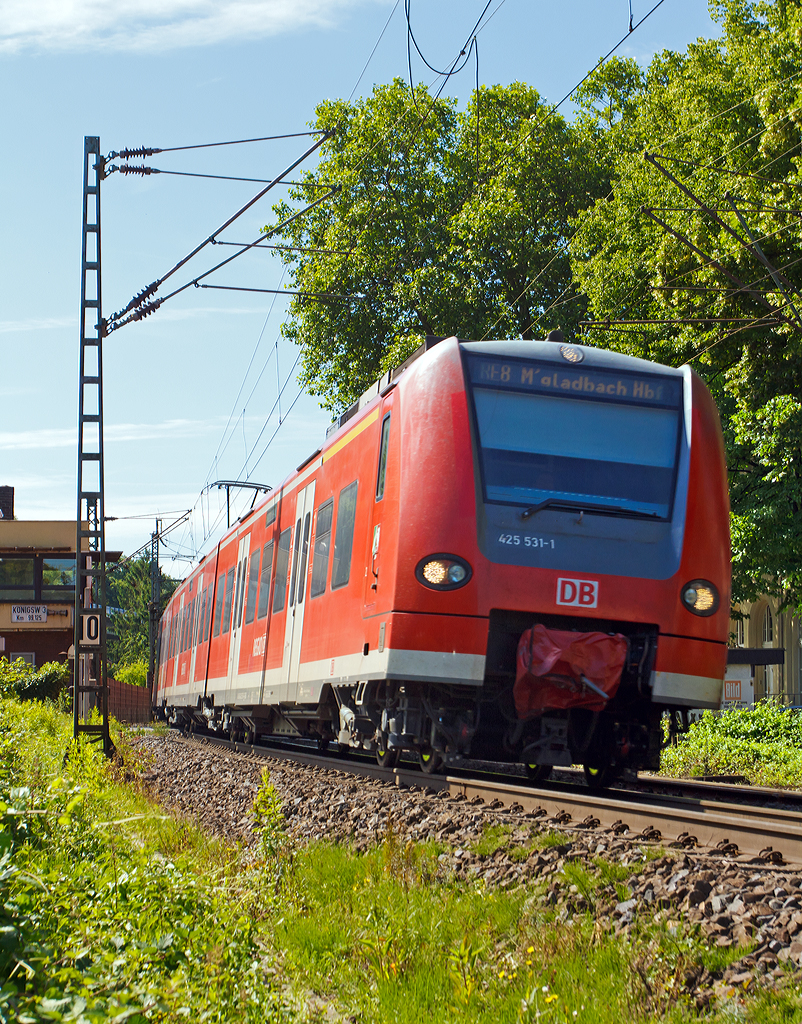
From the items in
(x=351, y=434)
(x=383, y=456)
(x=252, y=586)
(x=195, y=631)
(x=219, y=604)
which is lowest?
(x=195, y=631)

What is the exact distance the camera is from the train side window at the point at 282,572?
13.1 meters

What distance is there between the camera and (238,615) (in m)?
16.7

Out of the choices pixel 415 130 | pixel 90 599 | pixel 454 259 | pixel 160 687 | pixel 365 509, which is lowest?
pixel 160 687

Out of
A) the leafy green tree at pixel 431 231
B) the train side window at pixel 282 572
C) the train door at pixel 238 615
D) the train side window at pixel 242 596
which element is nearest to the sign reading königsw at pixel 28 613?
the leafy green tree at pixel 431 231

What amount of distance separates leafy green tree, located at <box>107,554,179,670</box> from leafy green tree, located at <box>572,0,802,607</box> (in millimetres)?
69993

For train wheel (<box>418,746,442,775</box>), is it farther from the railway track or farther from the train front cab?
the train front cab

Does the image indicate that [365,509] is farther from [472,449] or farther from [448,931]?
[448,931]

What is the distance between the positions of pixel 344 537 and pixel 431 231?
24.6m

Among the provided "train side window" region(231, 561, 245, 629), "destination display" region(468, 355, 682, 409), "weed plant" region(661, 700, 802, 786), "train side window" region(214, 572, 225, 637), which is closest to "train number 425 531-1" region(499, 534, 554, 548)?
"destination display" region(468, 355, 682, 409)

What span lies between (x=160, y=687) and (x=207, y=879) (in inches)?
1055

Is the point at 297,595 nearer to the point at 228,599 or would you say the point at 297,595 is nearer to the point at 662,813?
the point at 228,599

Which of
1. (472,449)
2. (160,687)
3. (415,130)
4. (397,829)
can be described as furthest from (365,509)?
(415,130)

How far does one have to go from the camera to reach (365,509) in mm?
9461

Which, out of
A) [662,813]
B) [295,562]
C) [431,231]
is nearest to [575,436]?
[662,813]
